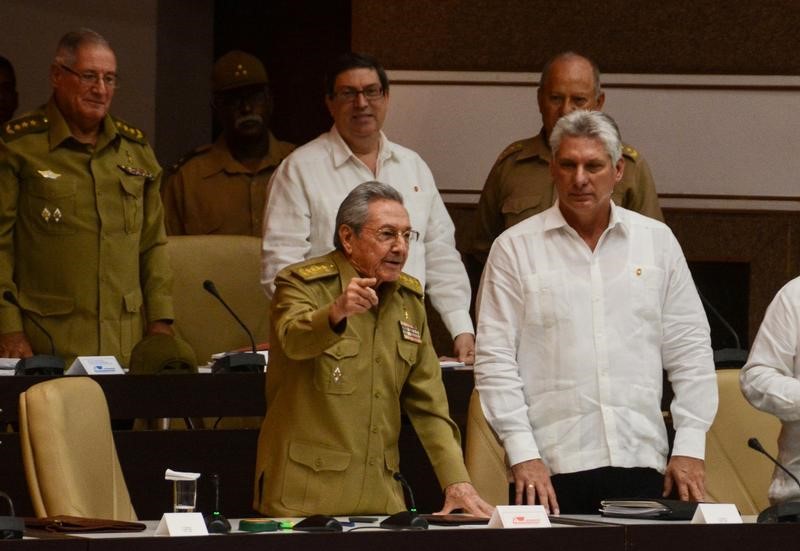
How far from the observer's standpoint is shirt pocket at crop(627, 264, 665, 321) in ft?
13.8

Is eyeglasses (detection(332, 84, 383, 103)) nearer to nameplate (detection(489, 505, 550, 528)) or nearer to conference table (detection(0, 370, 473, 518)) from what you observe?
conference table (detection(0, 370, 473, 518))

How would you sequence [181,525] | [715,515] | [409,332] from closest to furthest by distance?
[181,525], [715,515], [409,332]

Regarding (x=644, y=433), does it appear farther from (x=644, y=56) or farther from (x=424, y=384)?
(x=644, y=56)

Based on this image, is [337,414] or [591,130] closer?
[337,414]

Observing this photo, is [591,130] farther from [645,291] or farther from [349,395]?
[349,395]

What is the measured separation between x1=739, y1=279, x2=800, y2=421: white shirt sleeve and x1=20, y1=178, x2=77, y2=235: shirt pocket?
1.94m

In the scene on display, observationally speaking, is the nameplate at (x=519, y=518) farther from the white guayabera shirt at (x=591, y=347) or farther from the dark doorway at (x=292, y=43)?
the dark doorway at (x=292, y=43)

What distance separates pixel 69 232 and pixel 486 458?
1441 millimetres

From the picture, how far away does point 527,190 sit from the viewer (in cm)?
546

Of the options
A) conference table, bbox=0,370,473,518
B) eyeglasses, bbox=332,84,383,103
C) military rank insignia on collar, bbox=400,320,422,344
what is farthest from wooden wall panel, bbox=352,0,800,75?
military rank insignia on collar, bbox=400,320,422,344

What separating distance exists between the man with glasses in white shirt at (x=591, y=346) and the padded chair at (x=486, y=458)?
216 mm

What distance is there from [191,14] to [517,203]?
279 centimetres

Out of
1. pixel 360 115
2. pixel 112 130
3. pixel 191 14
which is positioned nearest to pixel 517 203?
pixel 360 115

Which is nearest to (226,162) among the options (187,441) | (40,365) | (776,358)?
(187,441)
